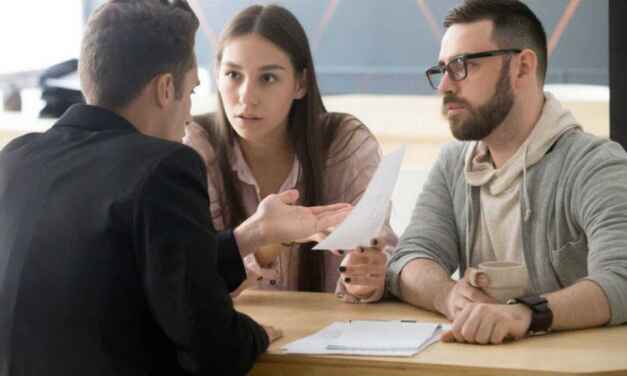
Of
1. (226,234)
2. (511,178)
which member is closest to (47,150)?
(226,234)

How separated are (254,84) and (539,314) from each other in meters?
1.02

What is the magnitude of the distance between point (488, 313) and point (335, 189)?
0.91 metres

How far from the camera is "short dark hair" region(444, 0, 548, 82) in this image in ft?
7.92

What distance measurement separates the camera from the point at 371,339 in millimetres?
1913

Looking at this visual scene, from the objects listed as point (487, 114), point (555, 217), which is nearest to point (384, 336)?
point (555, 217)

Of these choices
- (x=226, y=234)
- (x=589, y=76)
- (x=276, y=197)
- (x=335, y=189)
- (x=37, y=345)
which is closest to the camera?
(x=37, y=345)

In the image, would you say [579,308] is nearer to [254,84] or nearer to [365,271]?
[365,271]

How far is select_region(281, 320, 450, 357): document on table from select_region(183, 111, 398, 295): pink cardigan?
24.1 inches

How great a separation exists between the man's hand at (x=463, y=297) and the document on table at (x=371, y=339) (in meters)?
0.05

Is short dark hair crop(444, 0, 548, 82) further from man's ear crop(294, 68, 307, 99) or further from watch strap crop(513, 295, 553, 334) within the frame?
watch strap crop(513, 295, 553, 334)

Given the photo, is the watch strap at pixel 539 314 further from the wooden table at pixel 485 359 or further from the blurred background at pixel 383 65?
the blurred background at pixel 383 65

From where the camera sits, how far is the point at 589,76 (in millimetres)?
4832

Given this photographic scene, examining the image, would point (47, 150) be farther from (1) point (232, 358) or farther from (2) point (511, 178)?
(2) point (511, 178)

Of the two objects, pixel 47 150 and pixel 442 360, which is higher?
pixel 47 150
